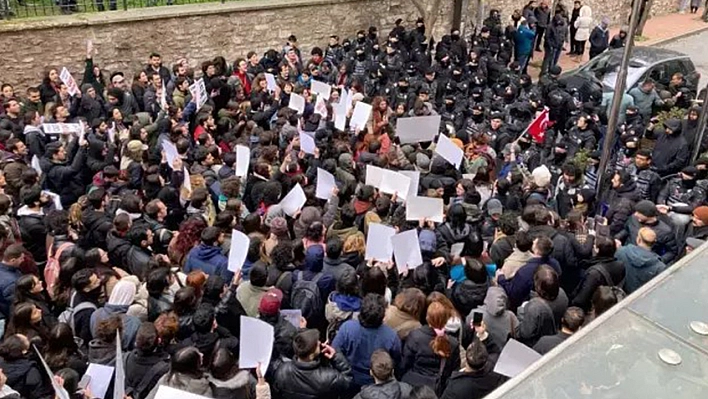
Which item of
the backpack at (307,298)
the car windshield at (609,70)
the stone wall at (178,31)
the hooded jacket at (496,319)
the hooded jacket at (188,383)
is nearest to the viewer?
the hooded jacket at (188,383)

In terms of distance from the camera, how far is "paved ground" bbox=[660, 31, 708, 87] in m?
18.5

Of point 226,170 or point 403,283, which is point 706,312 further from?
point 226,170

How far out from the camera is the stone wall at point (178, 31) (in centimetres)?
1115

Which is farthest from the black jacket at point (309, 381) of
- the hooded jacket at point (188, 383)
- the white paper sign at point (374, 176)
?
the white paper sign at point (374, 176)

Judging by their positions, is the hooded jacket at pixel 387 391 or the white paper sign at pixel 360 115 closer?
the hooded jacket at pixel 387 391

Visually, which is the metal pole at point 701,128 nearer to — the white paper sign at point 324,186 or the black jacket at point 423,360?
the white paper sign at point 324,186

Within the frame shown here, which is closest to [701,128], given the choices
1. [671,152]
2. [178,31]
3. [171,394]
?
[671,152]

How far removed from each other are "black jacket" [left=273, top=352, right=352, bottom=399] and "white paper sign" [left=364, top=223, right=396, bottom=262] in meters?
1.46

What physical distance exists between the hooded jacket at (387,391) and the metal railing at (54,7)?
10.2 m

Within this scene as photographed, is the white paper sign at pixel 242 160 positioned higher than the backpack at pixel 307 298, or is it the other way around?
the white paper sign at pixel 242 160

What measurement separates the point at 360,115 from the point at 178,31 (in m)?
5.58

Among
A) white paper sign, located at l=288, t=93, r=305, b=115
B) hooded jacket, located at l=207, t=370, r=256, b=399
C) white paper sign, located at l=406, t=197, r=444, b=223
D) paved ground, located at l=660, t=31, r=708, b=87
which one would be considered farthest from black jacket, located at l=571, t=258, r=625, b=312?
paved ground, located at l=660, t=31, r=708, b=87

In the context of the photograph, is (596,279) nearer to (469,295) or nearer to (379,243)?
(469,295)

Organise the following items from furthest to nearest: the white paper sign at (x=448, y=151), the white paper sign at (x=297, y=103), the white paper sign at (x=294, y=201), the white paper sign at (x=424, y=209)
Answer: the white paper sign at (x=297, y=103), the white paper sign at (x=448, y=151), the white paper sign at (x=294, y=201), the white paper sign at (x=424, y=209)
